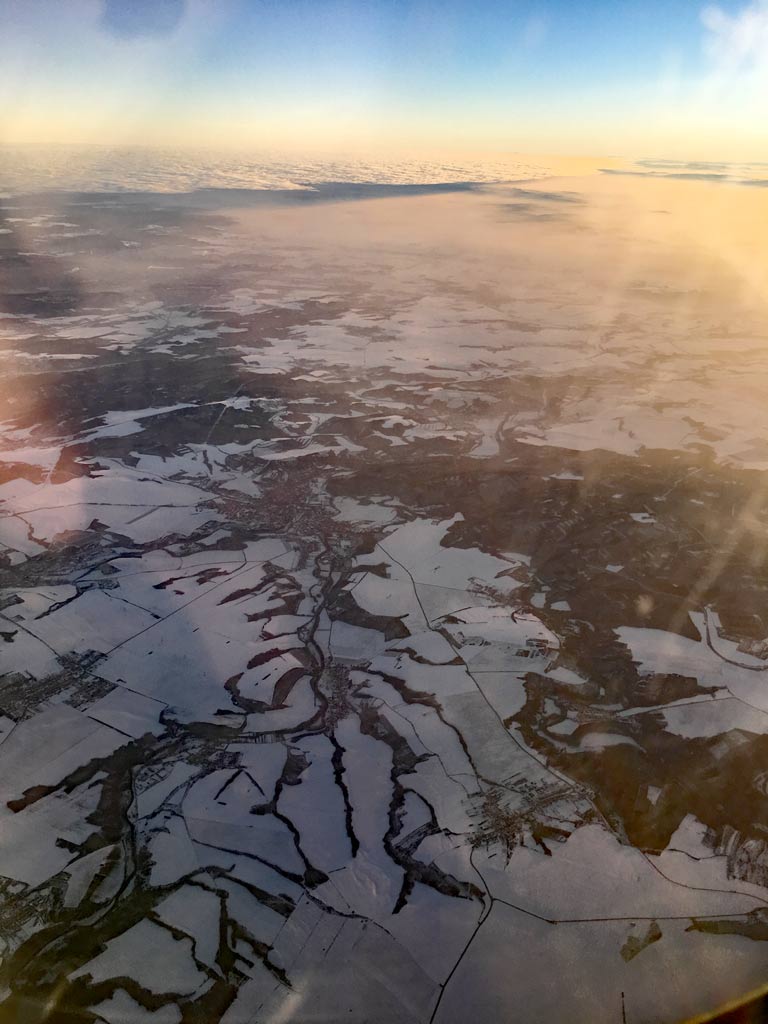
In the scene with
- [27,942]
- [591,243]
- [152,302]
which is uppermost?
[591,243]

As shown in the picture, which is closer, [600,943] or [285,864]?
[600,943]

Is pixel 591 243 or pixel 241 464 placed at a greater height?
pixel 591 243

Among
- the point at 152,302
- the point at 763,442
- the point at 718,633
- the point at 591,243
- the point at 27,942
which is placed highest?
the point at 591,243

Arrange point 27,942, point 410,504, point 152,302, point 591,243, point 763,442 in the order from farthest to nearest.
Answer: point 591,243 → point 152,302 → point 763,442 → point 410,504 → point 27,942

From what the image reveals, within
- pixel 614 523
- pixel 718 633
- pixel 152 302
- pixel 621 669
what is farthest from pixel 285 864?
pixel 152 302

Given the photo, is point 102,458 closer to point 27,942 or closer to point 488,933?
point 27,942

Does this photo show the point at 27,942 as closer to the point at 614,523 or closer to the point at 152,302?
the point at 614,523

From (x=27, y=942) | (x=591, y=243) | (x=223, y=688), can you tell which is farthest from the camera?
(x=591, y=243)

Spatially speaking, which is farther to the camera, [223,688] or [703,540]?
[703,540]

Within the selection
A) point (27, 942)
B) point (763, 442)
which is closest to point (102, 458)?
point (27, 942)
